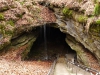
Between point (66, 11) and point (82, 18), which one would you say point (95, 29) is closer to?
point (82, 18)

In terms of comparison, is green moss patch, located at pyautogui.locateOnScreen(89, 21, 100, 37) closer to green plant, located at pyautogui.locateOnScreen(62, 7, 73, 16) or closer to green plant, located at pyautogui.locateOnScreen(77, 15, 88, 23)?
green plant, located at pyautogui.locateOnScreen(77, 15, 88, 23)

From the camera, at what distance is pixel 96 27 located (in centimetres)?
1404

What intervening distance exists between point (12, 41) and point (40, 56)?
5195 mm

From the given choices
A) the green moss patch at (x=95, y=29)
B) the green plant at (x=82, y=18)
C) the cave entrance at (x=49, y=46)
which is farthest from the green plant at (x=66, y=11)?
the cave entrance at (x=49, y=46)

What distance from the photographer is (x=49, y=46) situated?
1016 inches

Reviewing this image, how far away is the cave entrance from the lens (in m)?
23.4

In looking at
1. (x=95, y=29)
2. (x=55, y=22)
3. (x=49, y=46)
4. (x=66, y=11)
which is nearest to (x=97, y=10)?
(x=95, y=29)

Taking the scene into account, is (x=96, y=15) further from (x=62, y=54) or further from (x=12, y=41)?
(x=62, y=54)

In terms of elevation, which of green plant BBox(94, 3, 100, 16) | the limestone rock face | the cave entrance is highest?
green plant BBox(94, 3, 100, 16)

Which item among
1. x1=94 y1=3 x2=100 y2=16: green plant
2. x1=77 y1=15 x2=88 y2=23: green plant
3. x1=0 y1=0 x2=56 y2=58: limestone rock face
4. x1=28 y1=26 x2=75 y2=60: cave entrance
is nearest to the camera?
x1=94 y1=3 x2=100 y2=16: green plant

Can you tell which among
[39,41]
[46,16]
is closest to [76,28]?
[46,16]

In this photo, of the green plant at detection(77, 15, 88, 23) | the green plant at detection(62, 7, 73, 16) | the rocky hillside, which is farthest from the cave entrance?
the green plant at detection(77, 15, 88, 23)

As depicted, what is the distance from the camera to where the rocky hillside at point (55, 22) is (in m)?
14.9

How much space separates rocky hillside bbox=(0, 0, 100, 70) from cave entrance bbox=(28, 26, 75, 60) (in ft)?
10.0
